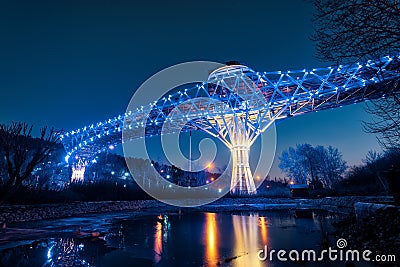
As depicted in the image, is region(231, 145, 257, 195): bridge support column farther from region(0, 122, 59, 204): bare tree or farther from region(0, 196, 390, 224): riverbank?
region(0, 122, 59, 204): bare tree

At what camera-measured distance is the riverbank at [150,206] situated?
12.9 meters

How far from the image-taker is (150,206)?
23.9m

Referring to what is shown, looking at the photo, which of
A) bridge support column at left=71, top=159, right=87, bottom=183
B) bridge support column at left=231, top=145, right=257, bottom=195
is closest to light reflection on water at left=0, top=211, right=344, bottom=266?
bridge support column at left=231, top=145, right=257, bottom=195

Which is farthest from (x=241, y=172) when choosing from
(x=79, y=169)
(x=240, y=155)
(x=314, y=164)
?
(x=79, y=169)

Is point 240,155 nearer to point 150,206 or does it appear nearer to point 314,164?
point 150,206

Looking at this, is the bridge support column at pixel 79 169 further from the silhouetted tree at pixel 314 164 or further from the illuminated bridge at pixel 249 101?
the silhouetted tree at pixel 314 164

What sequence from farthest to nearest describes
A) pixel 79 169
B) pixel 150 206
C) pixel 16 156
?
pixel 79 169
pixel 150 206
pixel 16 156

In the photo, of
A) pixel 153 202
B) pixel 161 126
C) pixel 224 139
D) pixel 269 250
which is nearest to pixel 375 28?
pixel 269 250

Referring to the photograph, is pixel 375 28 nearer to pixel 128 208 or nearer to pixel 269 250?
pixel 269 250

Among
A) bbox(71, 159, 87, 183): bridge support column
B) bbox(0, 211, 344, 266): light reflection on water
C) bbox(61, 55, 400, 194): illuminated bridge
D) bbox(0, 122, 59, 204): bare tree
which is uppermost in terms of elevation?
bbox(61, 55, 400, 194): illuminated bridge

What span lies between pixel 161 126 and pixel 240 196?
819 inches

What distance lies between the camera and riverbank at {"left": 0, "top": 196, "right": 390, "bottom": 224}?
12.9m

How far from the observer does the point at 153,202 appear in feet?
79.8

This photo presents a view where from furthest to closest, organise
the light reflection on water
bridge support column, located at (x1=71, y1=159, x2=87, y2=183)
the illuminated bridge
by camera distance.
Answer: bridge support column, located at (x1=71, y1=159, x2=87, y2=183) < the illuminated bridge < the light reflection on water
